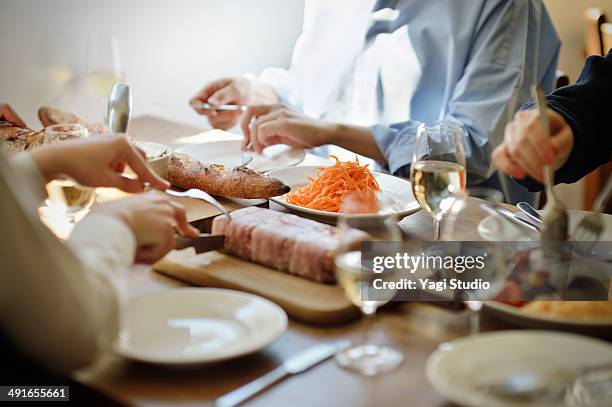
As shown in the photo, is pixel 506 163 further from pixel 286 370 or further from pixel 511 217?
pixel 286 370

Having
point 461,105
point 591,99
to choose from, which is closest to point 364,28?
point 461,105

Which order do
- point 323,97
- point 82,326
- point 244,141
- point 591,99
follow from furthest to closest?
point 323,97, point 244,141, point 591,99, point 82,326

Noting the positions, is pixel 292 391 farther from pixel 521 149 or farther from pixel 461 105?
pixel 461 105

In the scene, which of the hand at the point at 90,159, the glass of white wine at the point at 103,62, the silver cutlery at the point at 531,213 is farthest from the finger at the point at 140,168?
the glass of white wine at the point at 103,62

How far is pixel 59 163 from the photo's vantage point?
3.71 ft

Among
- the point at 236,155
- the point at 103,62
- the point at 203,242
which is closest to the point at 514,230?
the point at 203,242

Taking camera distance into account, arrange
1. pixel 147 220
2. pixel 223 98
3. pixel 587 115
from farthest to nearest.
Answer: pixel 223 98 < pixel 587 115 < pixel 147 220

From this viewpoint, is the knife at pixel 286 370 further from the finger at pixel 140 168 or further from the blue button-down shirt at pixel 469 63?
the blue button-down shirt at pixel 469 63

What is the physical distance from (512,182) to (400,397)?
146 centimetres

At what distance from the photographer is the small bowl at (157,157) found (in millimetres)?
1605

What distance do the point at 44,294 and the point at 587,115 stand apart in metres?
1.17

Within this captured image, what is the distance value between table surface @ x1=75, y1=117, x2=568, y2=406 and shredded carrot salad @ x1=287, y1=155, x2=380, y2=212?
46 centimetres

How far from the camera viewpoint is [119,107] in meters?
1.80

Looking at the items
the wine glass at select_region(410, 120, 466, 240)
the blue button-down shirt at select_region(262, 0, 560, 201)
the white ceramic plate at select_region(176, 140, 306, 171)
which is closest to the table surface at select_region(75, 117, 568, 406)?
the wine glass at select_region(410, 120, 466, 240)
